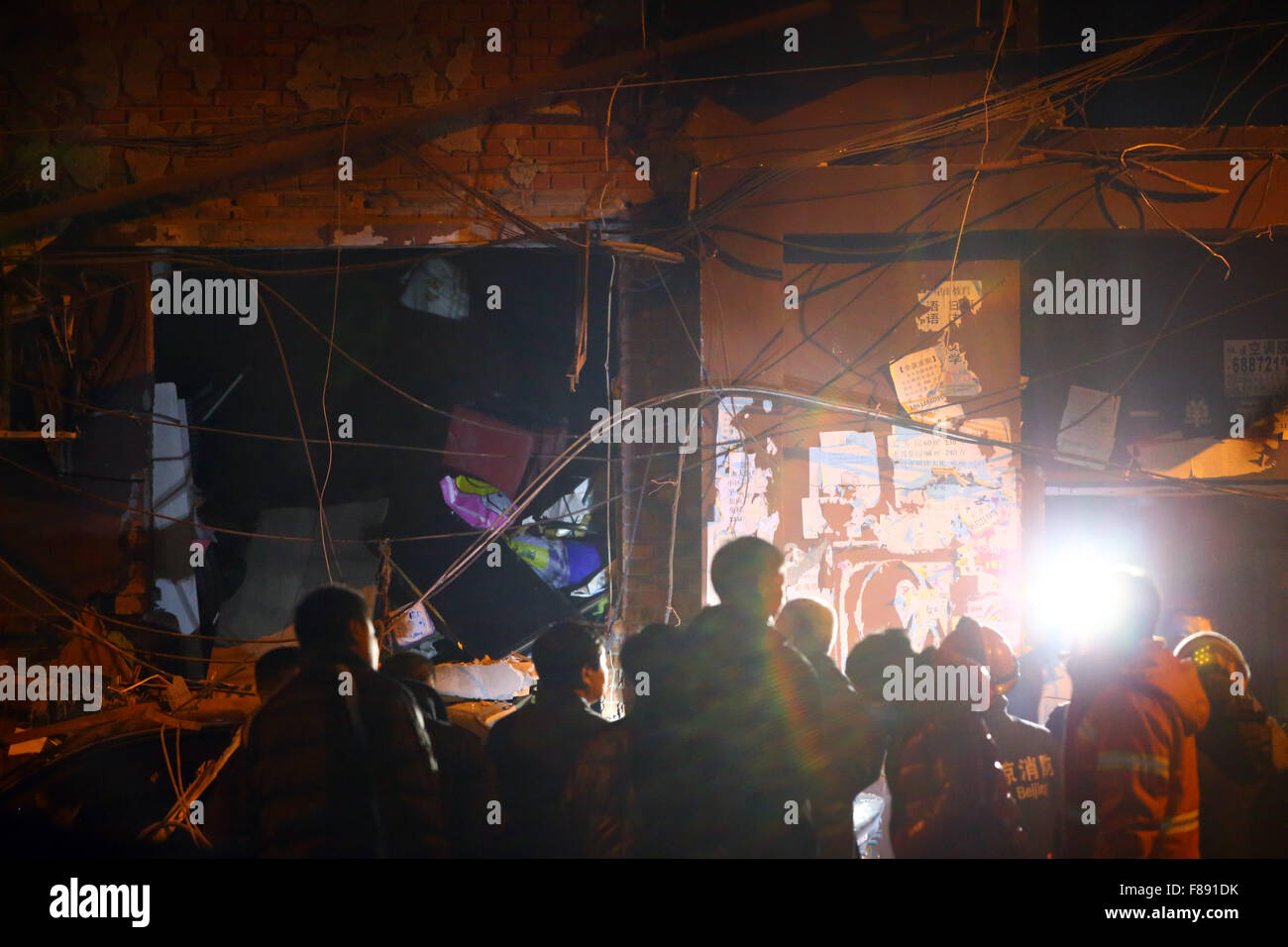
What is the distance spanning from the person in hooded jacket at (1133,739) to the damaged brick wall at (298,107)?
370 centimetres

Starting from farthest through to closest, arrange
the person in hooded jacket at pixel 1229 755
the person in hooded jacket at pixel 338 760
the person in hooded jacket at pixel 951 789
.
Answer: the person in hooded jacket at pixel 1229 755 < the person in hooded jacket at pixel 951 789 < the person in hooded jacket at pixel 338 760

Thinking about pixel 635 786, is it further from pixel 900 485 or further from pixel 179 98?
pixel 179 98

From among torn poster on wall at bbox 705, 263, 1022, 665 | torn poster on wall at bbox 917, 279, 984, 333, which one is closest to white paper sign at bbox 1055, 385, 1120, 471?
torn poster on wall at bbox 705, 263, 1022, 665

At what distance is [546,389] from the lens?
19.6 ft

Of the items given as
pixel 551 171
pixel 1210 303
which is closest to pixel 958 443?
pixel 1210 303

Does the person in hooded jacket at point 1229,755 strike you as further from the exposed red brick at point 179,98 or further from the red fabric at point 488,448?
the exposed red brick at point 179,98

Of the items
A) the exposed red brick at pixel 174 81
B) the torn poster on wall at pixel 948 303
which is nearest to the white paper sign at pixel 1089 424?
the torn poster on wall at pixel 948 303

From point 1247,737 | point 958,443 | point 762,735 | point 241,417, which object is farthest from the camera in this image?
point 241,417

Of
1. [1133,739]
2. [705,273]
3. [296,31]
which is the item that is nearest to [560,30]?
[296,31]

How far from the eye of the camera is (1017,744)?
13.2ft

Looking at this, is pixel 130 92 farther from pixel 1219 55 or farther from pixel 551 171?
pixel 1219 55

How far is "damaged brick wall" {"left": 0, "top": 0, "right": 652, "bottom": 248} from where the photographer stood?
17.9ft

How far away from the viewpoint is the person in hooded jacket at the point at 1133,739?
3473 mm

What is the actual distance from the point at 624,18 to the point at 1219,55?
388cm
